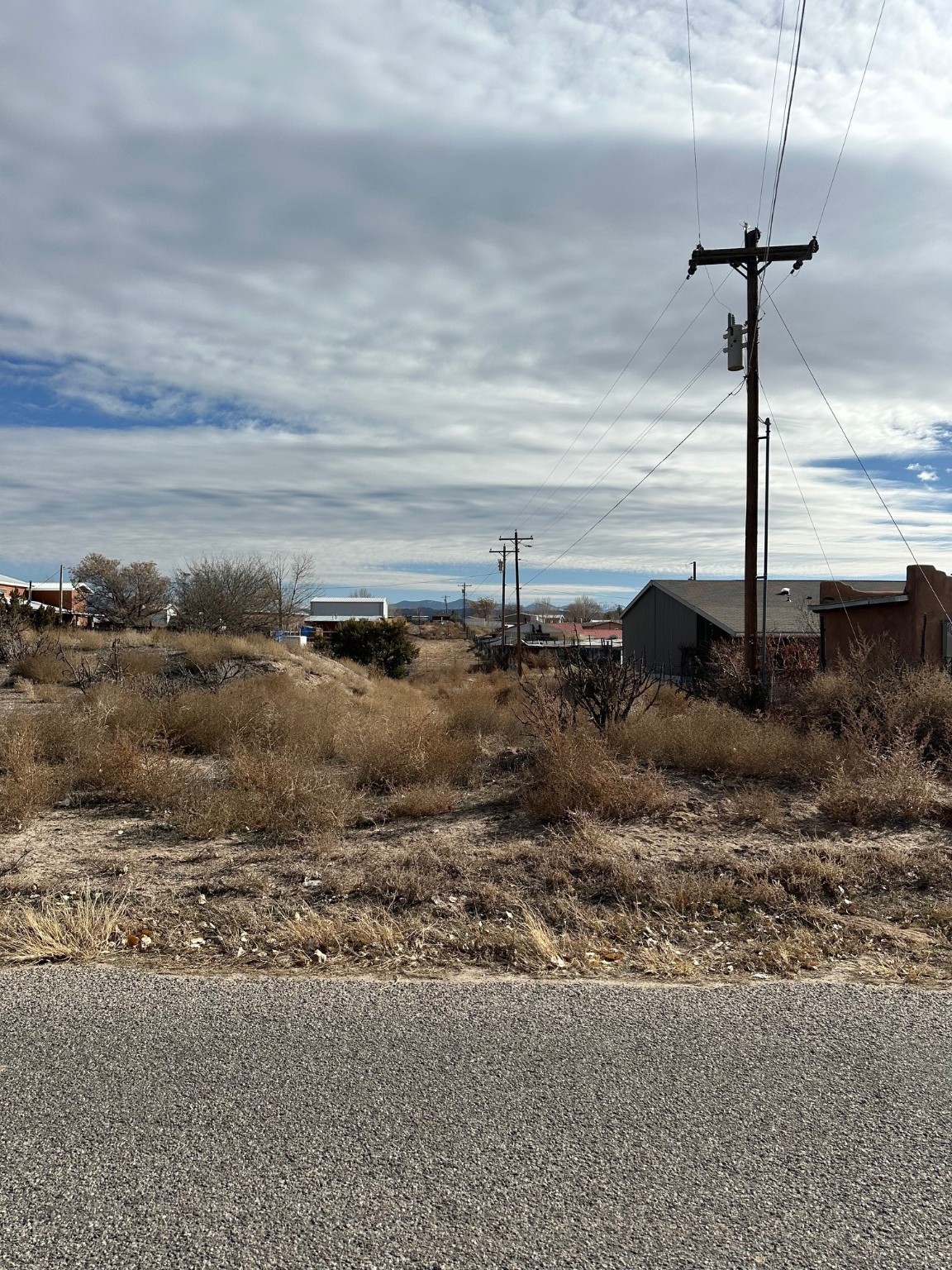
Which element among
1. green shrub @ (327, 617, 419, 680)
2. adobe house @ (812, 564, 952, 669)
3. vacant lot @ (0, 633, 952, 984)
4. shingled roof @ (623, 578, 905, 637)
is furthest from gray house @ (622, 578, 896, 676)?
vacant lot @ (0, 633, 952, 984)

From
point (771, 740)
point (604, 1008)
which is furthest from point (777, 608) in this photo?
point (604, 1008)

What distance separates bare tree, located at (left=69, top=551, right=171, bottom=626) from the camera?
52.2 metres

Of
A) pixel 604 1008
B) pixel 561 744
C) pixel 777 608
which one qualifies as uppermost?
pixel 777 608

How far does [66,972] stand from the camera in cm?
466

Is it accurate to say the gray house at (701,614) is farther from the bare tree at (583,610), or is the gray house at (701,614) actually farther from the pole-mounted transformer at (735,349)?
the bare tree at (583,610)

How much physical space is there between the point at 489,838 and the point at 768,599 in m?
31.5

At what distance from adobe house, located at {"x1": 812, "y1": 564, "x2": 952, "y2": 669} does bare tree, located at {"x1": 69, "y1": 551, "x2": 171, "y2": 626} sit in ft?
125

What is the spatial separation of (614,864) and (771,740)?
463cm

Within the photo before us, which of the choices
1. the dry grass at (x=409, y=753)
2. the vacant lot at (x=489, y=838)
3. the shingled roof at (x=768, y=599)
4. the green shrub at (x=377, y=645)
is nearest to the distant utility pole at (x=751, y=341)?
the vacant lot at (x=489, y=838)

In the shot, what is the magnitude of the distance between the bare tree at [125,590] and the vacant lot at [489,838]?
40.9 meters

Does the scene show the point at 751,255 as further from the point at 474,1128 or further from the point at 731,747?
the point at 474,1128

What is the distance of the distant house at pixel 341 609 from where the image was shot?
3374 inches

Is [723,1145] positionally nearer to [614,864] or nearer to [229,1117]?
[229,1117]

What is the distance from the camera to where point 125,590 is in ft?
183
